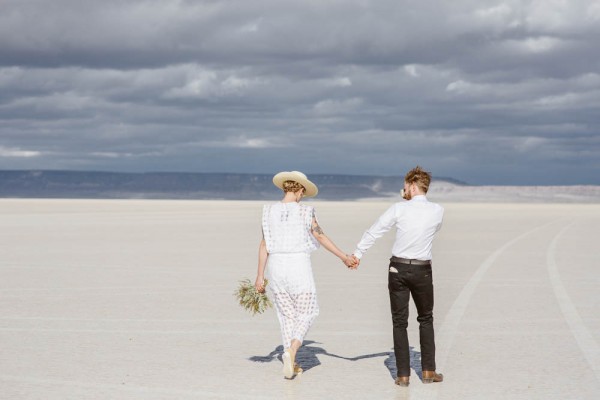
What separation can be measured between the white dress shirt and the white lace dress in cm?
59

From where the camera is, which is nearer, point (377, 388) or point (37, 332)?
point (377, 388)

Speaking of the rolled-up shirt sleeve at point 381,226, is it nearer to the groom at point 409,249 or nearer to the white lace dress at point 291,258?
the groom at point 409,249

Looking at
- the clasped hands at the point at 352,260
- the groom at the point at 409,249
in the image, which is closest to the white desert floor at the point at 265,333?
the groom at the point at 409,249

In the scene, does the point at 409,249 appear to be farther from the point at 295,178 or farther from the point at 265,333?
the point at 265,333

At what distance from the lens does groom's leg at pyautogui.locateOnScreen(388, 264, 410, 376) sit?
25.5 feet

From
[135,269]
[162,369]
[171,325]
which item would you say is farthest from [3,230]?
[162,369]

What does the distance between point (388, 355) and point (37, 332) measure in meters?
3.89

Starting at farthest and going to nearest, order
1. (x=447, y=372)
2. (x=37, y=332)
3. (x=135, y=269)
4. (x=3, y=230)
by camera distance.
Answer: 1. (x=3, y=230)
2. (x=135, y=269)
3. (x=37, y=332)
4. (x=447, y=372)

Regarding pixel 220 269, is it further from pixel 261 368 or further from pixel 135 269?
pixel 261 368

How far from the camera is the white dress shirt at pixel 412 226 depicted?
770 cm

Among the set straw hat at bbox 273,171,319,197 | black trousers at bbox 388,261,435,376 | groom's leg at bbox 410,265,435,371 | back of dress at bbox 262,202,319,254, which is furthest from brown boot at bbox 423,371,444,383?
straw hat at bbox 273,171,319,197

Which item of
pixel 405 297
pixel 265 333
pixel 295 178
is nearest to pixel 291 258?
pixel 295 178

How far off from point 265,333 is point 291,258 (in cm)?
277

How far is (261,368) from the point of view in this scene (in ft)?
28.2
